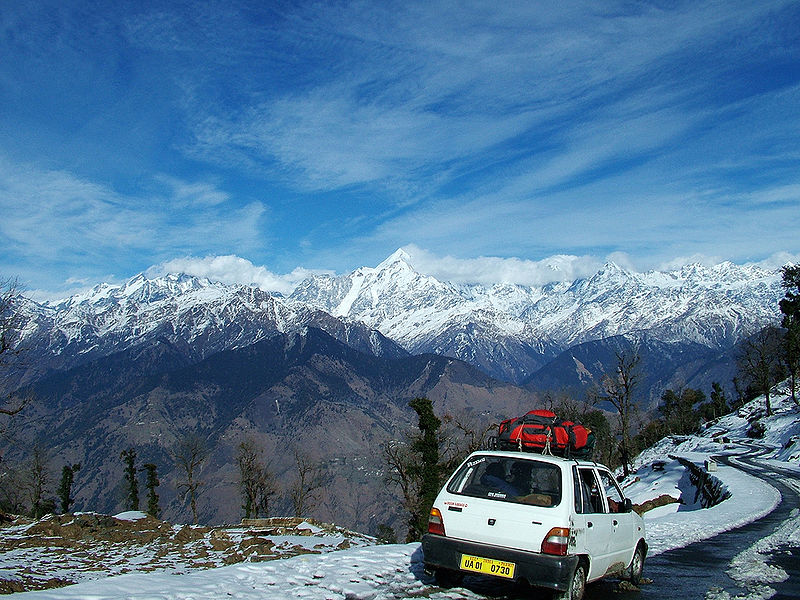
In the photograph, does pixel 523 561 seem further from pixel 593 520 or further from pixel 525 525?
pixel 593 520

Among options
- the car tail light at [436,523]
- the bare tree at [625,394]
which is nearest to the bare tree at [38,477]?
the bare tree at [625,394]

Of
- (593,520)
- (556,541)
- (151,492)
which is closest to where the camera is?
(556,541)

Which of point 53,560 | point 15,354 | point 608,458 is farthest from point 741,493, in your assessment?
point 608,458

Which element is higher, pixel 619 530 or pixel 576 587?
pixel 619 530

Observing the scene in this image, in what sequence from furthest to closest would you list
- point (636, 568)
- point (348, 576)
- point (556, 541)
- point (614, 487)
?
point (636, 568) < point (614, 487) < point (348, 576) < point (556, 541)

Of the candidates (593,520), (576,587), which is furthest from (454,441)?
(576,587)

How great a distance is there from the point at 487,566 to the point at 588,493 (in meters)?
2.22

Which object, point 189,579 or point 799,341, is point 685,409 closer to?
point 799,341

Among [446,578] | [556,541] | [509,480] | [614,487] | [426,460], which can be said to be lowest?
[426,460]

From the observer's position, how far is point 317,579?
1050 centimetres

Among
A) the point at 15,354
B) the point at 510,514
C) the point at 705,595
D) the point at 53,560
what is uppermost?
the point at 15,354

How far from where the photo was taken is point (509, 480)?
32.2ft

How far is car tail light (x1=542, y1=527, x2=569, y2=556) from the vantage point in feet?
28.8

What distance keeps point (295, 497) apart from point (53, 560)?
176 ft
